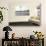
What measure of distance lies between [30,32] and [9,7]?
0.88 metres

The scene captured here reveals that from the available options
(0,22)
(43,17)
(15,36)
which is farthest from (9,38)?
(43,17)

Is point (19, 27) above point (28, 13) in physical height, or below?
below

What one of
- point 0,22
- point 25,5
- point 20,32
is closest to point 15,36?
point 20,32

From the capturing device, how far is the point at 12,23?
4164 mm

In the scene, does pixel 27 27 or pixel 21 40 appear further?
pixel 27 27

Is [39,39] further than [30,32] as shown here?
No

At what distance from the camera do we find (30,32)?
418 centimetres

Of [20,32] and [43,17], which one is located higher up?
[43,17]

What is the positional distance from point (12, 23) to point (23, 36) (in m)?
0.46

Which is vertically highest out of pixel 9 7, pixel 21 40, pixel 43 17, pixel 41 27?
pixel 9 7

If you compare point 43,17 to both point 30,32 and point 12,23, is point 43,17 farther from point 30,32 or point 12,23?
point 12,23

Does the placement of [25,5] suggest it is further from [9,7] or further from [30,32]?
[30,32]

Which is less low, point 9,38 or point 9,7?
point 9,7

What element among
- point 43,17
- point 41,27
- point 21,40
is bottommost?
point 21,40
